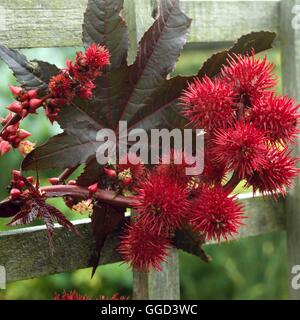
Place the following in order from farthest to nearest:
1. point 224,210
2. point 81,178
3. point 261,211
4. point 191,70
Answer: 1. point 191,70
2. point 261,211
3. point 81,178
4. point 224,210

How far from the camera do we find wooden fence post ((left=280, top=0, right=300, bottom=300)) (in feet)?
3.51

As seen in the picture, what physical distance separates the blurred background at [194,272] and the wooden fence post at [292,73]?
0.58m

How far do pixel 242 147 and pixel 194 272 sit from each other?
1.39m

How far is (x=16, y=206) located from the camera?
71cm

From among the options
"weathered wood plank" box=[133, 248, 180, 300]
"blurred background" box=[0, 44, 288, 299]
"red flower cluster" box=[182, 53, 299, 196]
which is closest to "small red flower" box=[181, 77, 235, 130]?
"red flower cluster" box=[182, 53, 299, 196]

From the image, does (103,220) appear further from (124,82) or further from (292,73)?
(292,73)

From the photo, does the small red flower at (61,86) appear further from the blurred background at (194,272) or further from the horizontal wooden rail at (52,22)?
the blurred background at (194,272)

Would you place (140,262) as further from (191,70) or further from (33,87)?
(191,70)

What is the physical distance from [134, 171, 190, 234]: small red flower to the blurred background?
929 mm

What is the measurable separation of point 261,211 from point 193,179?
0.43 metres

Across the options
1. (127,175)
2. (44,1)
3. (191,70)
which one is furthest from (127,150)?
(191,70)

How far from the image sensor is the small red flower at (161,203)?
665 millimetres

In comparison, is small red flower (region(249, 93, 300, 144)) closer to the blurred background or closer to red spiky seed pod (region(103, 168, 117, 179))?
red spiky seed pod (region(103, 168, 117, 179))

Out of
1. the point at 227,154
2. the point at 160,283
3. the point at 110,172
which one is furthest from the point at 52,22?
the point at 160,283
